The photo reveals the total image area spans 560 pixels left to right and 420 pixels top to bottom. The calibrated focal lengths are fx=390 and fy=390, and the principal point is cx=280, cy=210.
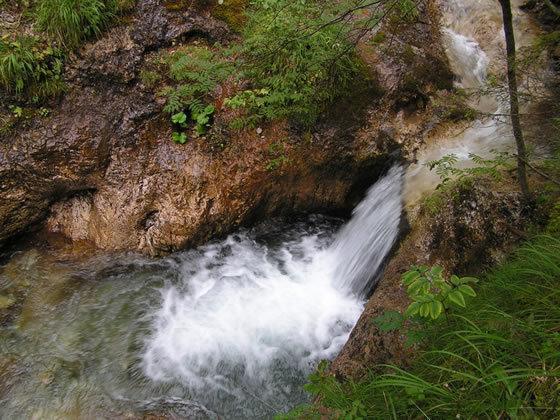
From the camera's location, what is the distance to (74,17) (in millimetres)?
4859

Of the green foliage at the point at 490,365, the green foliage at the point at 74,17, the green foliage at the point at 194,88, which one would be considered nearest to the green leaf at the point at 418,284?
the green foliage at the point at 490,365

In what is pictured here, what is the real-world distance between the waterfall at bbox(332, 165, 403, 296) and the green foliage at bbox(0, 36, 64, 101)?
167 inches

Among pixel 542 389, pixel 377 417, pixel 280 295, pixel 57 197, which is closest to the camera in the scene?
pixel 542 389

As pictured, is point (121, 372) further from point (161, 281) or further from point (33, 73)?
point (33, 73)

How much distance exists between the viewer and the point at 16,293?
4.56 m

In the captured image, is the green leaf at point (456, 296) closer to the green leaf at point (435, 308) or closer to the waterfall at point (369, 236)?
the green leaf at point (435, 308)

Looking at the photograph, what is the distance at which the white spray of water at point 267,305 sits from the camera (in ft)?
13.1

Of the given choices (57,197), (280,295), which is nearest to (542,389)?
(280,295)

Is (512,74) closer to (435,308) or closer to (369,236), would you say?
(435,308)

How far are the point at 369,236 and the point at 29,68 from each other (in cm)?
465

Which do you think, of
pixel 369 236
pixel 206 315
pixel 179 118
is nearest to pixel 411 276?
pixel 369 236

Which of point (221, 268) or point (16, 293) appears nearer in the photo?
point (16, 293)

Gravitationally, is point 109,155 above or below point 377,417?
above

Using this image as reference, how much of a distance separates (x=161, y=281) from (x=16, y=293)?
64.2 inches
